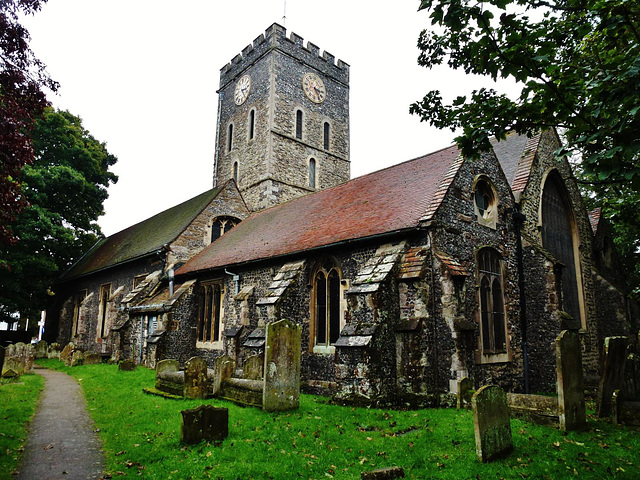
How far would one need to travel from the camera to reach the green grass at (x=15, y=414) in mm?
6160

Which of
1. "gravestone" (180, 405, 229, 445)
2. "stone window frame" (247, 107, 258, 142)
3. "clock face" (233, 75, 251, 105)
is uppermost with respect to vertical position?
"clock face" (233, 75, 251, 105)

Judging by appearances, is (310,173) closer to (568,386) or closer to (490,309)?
(490,309)

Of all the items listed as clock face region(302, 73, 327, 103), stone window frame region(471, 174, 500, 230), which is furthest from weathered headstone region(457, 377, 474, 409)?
clock face region(302, 73, 327, 103)

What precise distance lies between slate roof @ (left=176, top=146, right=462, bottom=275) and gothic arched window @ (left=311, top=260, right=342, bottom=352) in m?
0.90

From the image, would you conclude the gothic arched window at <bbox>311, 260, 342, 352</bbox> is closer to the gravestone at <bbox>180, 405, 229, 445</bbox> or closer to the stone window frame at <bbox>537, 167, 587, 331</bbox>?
the gravestone at <bbox>180, 405, 229, 445</bbox>

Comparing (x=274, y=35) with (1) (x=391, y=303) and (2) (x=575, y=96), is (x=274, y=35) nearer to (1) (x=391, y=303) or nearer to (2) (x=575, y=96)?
(1) (x=391, y=303)

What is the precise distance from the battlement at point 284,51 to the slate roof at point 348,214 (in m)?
13.6

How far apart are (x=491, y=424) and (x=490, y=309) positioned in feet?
21.2

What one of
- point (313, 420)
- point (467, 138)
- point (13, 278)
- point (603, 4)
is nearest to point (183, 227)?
point (13, 278)

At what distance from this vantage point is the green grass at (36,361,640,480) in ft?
18.5

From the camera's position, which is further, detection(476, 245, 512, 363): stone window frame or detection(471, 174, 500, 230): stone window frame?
detection(471, 174, 500, 230): stone window frame

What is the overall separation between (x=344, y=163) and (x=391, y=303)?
2044cm

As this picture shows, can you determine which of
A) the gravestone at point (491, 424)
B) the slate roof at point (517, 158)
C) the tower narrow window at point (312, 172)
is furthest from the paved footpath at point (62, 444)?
the tower narrow window at point (312, 172)

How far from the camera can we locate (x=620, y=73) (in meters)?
4.73
